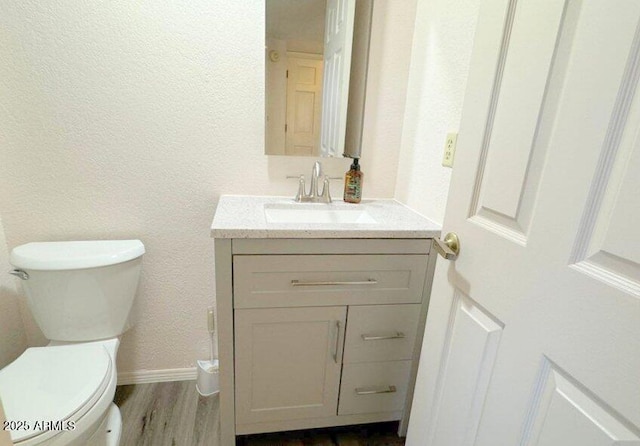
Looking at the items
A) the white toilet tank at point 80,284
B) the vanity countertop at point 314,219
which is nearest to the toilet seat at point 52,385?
the white toilet tank at point 80,284

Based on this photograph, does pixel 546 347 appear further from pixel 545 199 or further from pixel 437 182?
pixel 437 182

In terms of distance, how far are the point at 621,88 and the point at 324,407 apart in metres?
1.22

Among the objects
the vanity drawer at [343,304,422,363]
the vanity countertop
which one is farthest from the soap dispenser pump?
the vanity drawer at [343,304,422,363]

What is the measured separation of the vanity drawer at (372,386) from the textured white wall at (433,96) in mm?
576

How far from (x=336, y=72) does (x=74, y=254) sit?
123 centimetres

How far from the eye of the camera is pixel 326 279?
3.50 feet

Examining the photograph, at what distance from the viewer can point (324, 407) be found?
1.21 meters

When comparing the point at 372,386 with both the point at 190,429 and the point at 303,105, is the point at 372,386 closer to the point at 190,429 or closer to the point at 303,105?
the point at 190,429

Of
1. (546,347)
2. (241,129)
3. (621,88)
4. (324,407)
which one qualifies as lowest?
(324,407)

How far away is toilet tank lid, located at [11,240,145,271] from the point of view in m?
1.13

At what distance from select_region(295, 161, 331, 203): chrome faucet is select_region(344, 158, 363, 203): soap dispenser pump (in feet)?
0.28

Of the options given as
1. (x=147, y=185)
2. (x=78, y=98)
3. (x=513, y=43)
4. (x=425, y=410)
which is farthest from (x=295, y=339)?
(x=78, y=98)

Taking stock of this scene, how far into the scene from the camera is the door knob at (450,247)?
0.77m

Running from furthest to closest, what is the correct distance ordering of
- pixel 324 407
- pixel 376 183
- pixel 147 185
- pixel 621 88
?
pixel 376 183 < pixel 147 185 < pixel 324 407 < pixel 621 88
